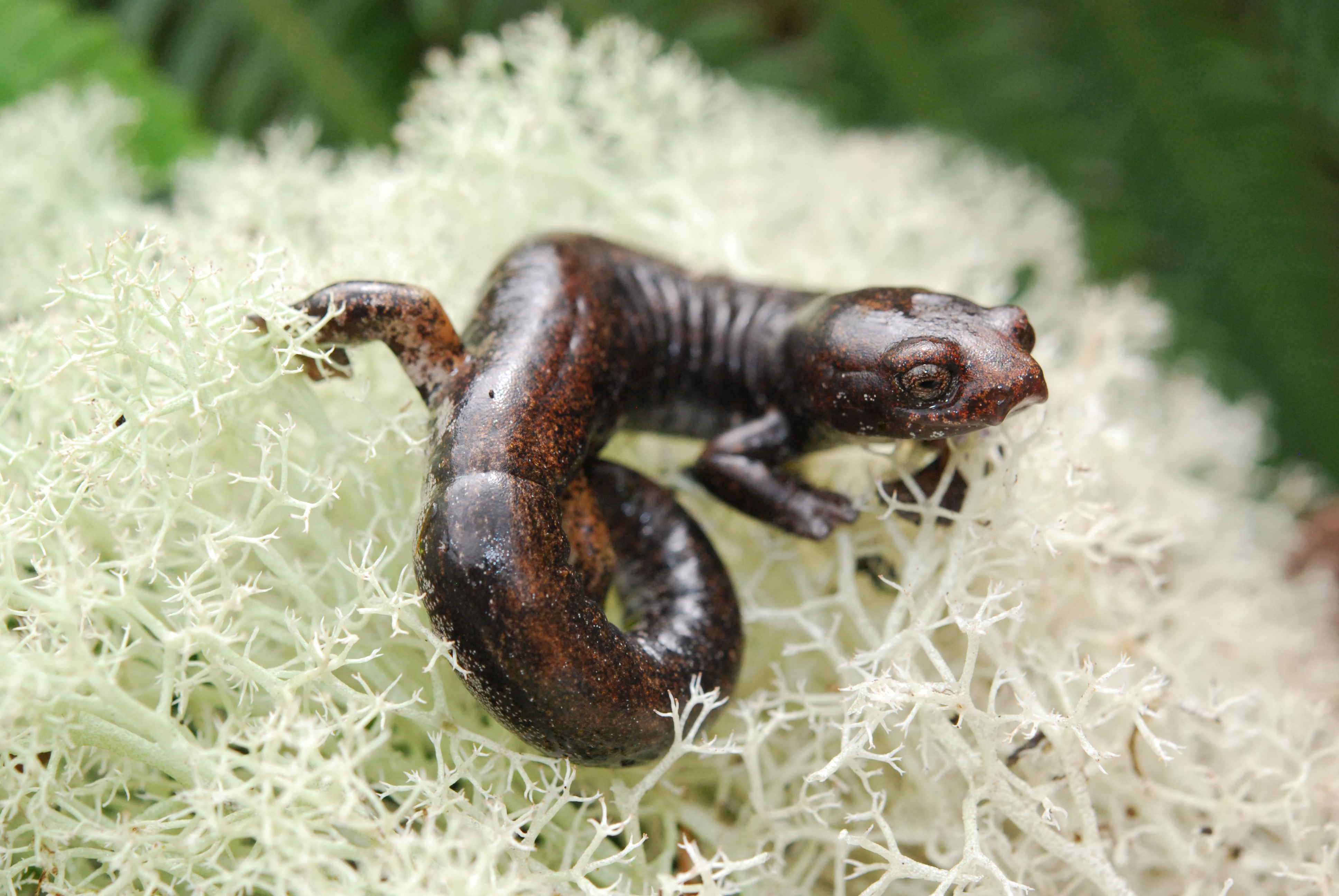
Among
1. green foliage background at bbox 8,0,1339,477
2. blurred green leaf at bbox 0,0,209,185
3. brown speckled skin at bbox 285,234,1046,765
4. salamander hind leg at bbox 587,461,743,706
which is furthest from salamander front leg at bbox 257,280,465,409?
green foliage background at bbox 8,0,1339,477

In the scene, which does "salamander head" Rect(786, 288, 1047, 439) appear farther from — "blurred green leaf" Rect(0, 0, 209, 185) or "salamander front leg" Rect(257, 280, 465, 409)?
"blurred green leaf" Rect(0, 0, 209, 185)

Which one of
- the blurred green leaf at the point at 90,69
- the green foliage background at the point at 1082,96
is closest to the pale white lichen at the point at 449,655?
the blurred green leaf at the point at 90,69

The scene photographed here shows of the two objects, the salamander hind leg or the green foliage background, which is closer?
the salamander hind leg

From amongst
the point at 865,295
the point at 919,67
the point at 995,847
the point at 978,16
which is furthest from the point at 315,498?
the point at 978,16

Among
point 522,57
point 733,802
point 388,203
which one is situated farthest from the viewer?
point 522,57

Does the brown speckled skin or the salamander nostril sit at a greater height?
the salamander nostril

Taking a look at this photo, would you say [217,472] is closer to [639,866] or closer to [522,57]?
[639,866]

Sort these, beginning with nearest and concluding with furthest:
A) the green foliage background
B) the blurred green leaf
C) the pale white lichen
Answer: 1. the pale white lichen
2. the blurred green leaf
3. the green foliage background
